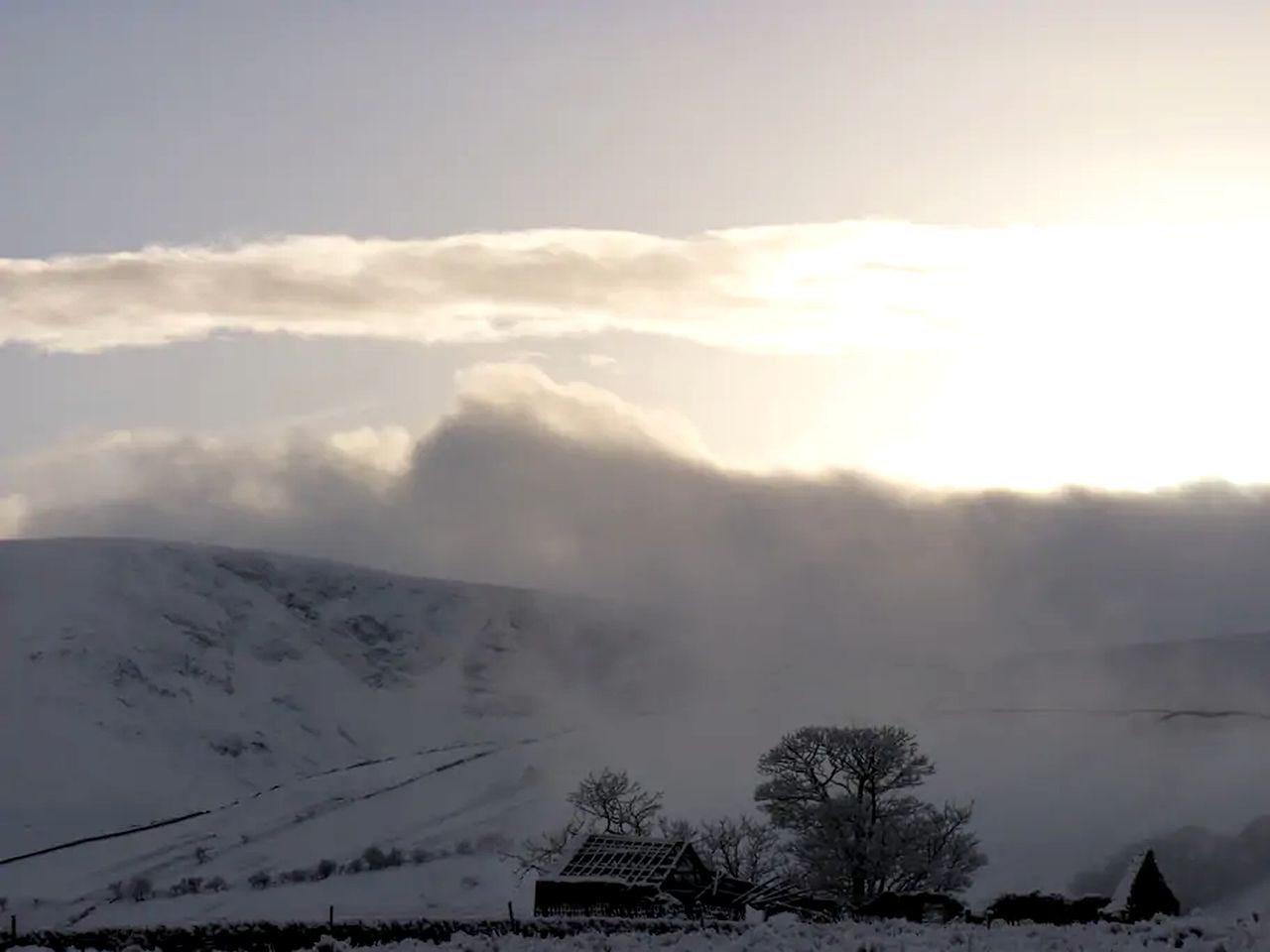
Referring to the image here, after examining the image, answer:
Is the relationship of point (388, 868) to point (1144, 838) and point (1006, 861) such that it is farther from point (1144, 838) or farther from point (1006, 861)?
point (1144, 838)

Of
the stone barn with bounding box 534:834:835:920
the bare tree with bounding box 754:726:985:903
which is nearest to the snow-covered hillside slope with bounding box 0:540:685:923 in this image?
the stone barn with bounding box 534:834:835:920

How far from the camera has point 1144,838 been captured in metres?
78.8

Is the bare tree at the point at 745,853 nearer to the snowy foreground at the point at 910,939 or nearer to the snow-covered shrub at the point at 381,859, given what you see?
the snow-covered shrub at the point at 381,859

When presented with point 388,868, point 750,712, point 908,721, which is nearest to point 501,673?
point 750,712

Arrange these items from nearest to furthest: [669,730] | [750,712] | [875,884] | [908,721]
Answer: [875,884] < [908,721] < [669,730] < [750,712]

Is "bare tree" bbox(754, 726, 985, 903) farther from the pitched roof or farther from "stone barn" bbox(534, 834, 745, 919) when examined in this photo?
the pitched roof

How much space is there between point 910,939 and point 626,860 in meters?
32.0


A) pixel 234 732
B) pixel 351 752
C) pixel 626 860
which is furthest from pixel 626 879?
pixel 351 752

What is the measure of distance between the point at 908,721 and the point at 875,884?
5394 cm

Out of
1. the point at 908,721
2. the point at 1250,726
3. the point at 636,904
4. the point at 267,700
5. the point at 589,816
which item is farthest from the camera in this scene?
the point at 267,700

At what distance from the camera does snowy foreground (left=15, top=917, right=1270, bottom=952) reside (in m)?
22.3

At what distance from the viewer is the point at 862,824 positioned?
6669 centimetres

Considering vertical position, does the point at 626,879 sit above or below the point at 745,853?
above

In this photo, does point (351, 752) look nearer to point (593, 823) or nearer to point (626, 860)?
point (593, 823)
